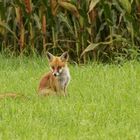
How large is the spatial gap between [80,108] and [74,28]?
482 cm

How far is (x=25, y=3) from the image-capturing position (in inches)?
497

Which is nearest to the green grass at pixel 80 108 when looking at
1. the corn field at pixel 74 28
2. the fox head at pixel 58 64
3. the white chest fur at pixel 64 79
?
the white chest fur at pixel 64 79

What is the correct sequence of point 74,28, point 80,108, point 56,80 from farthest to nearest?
point 74,28 < point 56,80 < point 80,108

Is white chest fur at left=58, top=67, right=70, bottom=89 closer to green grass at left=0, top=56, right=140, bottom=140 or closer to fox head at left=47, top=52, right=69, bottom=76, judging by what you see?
fox head at left=47, top=52, right=69, bottom=76

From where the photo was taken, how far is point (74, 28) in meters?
12.8

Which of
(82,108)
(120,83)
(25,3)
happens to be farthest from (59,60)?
(25,3)

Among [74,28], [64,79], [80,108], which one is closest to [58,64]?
[64,79]

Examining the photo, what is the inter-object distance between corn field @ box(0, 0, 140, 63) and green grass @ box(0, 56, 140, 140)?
1.28 metres

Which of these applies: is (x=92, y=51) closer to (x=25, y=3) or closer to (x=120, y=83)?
(x=25, y=3)

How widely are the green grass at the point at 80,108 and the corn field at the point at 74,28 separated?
128 cm

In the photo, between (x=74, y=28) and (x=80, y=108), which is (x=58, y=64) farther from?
(x=74, y=28)

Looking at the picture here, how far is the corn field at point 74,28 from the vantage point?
12.2m

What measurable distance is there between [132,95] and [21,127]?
1986 mm

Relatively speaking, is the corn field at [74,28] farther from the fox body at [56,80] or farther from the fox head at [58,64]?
the fox body at [56,80]
